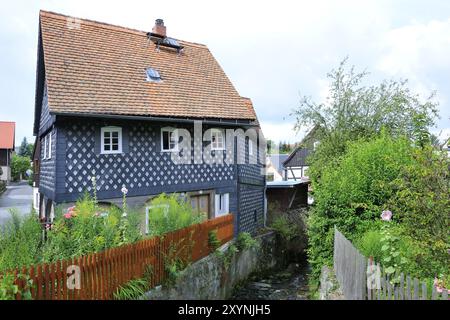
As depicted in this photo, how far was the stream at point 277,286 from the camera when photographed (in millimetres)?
12055

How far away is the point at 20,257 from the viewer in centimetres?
552

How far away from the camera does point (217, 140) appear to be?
1460cm

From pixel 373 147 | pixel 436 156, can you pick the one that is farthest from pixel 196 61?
pixel 436 156

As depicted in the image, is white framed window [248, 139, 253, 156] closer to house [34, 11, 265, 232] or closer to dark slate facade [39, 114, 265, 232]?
house [34, 11, 265, 232]

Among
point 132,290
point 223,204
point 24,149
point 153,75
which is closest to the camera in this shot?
point 132,290

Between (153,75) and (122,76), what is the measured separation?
133cm

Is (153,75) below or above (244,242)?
above

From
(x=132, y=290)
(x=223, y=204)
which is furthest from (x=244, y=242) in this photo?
(x=132, y=290)

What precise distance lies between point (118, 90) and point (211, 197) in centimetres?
528

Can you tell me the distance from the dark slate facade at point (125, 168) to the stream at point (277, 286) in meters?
2.36

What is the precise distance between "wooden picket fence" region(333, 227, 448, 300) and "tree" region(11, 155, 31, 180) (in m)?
53.1

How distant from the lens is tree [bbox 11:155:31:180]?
50825mm

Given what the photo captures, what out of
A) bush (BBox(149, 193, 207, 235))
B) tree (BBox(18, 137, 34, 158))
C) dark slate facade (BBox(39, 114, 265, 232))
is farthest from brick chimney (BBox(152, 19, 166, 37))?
tree (BBox(18, 137, 34, 158))

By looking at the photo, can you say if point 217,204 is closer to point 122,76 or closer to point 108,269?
point 122,76
